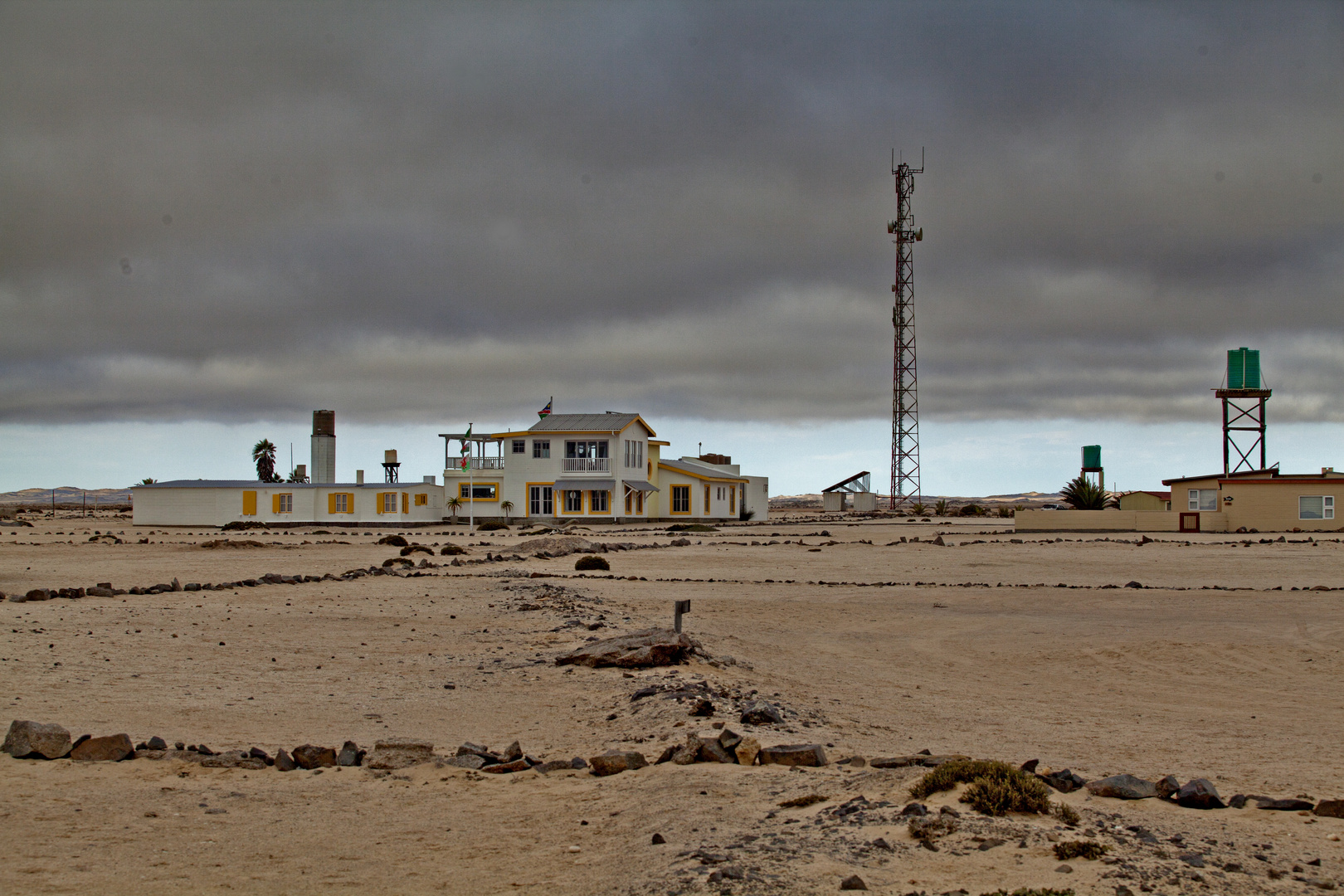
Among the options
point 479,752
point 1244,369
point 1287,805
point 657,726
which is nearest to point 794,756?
point 657,726

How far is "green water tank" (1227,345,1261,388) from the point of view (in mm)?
67250

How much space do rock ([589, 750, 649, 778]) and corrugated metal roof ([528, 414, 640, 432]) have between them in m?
57.7

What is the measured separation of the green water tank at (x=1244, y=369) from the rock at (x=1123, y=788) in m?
69.0

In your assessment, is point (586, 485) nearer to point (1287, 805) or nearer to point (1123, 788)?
point (1123, 788)

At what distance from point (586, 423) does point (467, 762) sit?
5918cm

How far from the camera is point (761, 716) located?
32.1 ft

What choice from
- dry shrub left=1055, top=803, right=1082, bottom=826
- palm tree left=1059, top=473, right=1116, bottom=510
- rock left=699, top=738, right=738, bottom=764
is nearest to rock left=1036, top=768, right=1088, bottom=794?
dry shrub left=1055, top=803, right=1082, bottom=826

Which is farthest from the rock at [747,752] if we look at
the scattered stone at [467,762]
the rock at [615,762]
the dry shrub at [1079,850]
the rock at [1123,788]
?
the dry shrub at [1079,850]

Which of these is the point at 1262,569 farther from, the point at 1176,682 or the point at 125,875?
the point at 125,875

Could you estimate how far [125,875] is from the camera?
20.4ft

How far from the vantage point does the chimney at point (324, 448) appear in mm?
73312

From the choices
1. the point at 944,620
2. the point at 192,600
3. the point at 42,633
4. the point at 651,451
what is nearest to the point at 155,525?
the point at 651,451

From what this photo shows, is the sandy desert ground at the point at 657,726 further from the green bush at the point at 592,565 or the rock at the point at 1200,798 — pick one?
the green bush at the point at 592,565

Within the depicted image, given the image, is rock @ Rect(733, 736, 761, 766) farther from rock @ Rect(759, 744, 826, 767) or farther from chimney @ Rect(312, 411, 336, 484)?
chimney @ Rect(312, 411, 336, 484)
